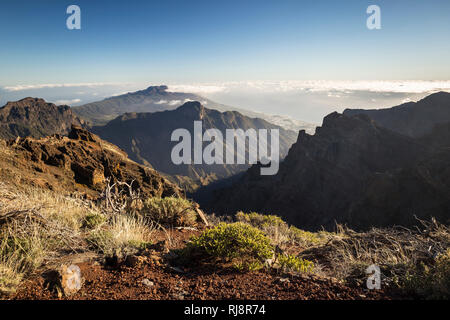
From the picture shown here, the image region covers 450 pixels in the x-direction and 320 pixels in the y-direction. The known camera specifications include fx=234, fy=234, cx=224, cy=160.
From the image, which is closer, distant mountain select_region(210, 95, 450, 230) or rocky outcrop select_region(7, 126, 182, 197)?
rocky outcrop select_region(7, 126, 182, 197)

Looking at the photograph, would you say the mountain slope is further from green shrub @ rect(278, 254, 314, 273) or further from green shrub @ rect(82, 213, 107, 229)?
green shrub @ rect(82, 213, 107, 229)


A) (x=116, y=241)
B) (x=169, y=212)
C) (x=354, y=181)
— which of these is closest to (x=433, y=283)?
(x=116, y=241)

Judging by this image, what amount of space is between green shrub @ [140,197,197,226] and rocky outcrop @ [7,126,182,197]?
279cm

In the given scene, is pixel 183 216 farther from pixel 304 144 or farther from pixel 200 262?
pixel 304 144

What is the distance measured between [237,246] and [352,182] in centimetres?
7510

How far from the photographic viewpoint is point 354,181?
69.2 metres

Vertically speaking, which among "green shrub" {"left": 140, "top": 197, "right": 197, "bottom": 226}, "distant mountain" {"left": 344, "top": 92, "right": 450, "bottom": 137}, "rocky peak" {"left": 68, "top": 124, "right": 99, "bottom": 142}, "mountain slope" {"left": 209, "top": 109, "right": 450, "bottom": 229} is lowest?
"mountain slope" {"left": 209, "top": 109, "right": 450, "bottom": 229}

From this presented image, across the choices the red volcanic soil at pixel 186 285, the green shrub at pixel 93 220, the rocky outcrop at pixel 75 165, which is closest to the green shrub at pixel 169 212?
the green shrub at pixel 93 220

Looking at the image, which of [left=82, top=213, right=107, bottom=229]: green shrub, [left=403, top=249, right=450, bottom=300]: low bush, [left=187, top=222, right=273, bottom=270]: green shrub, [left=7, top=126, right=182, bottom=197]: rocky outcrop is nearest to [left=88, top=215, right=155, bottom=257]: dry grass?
[left=82, top=213, right=107, bottom=229]: green shrub

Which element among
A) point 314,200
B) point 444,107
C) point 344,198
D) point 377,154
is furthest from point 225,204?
point 444,107

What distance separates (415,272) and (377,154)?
7974cm

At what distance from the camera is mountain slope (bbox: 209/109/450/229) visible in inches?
1742

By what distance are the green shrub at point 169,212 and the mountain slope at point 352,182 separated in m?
40.4

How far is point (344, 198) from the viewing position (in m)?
65.6
